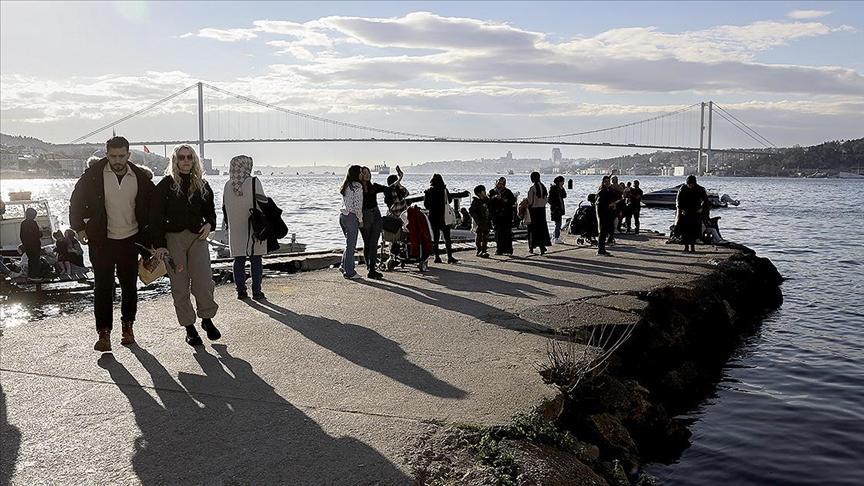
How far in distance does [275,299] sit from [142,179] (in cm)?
328

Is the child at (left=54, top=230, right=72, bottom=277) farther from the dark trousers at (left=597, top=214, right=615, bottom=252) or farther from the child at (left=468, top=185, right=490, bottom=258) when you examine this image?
the dark trousers at (left=597, top=214, right=615, bottom=252)

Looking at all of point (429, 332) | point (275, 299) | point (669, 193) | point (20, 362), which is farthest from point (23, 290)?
point (669, 193)

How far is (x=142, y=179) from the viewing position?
253 inches

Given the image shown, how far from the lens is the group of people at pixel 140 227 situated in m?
6.21

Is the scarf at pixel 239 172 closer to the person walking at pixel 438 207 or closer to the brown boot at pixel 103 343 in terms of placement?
the brown boot at pixel 103 343

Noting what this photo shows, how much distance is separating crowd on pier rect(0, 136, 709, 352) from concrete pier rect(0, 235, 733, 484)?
0.49m

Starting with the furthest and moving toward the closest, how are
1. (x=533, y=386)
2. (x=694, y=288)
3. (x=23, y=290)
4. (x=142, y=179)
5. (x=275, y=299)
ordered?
(x=23, y=290), (x=694, y=288), (x=275, y=299), (x=142, y=179), (x=533, y=386)

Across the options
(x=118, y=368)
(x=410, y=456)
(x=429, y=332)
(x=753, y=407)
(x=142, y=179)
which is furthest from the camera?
(x=753, y=407)

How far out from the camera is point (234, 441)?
4.37 meters

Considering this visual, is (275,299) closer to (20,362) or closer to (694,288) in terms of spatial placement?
(20,362)

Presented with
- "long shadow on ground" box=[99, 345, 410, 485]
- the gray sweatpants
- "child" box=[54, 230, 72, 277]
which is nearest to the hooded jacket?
the gray sweatpants

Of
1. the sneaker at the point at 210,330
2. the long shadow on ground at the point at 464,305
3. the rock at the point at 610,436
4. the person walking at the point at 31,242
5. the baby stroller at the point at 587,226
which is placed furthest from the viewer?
the baby stroller at the point at 587,226

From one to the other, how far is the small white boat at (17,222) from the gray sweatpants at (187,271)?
Answer: 14431mm

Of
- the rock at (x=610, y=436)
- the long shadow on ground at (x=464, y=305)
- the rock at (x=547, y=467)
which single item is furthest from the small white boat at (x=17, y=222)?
the rock at (x=547, y=467)
